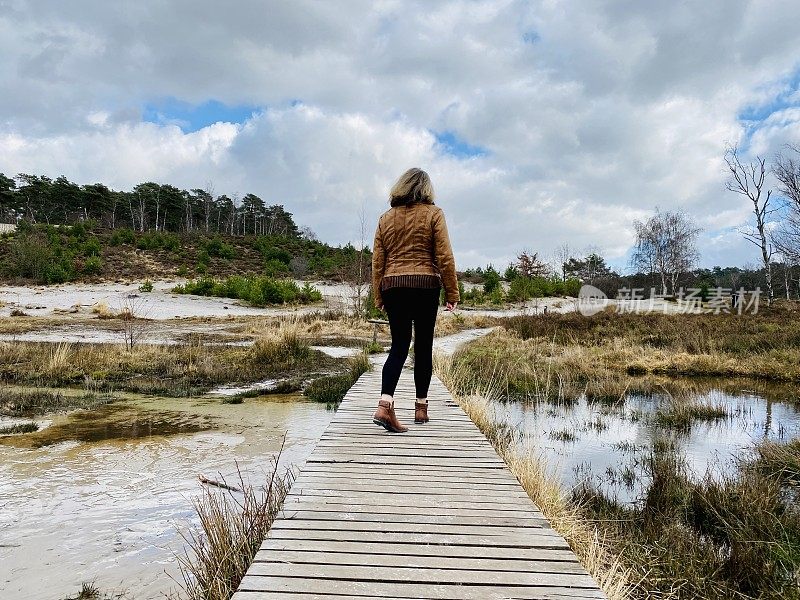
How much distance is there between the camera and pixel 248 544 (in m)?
2.67

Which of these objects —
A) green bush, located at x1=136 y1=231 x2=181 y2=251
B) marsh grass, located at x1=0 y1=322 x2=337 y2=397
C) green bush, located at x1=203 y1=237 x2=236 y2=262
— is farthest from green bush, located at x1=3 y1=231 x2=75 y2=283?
marsh grass, located at x1=0 y1=322 x2=337 y2=397

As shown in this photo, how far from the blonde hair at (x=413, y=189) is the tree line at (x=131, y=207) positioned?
2149 inches

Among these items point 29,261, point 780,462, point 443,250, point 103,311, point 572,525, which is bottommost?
point 780,462

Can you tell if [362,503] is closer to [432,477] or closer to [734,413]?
[432,477]

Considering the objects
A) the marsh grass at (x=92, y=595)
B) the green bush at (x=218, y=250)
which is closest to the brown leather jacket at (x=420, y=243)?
the marsh grass at (x=92, y=595)

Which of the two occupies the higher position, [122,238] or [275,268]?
[122,238]

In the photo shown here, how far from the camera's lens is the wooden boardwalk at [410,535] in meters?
2.09

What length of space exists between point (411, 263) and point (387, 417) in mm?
1327

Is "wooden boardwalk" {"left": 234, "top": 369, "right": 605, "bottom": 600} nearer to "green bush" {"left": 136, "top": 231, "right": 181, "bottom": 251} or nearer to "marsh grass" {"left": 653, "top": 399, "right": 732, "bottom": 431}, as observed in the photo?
"marsh grass" {"left": 653, "top": 399, "right": 732, "bottom": 431}

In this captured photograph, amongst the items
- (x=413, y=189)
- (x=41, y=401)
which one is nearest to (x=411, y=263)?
(x=413, y=189)

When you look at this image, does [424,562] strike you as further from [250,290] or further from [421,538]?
[250,290]

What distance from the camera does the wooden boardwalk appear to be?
2.09 metres

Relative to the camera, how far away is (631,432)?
25.6ft

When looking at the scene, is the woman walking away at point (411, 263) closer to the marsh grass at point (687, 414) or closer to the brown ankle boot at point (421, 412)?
the brown ankle boot at point (421, 412)
